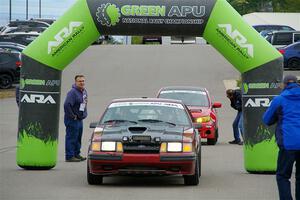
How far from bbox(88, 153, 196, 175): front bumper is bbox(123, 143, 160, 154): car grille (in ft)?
0.27

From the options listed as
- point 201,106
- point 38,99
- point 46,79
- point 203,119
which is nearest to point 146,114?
point 46,79

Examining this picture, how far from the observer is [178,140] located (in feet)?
47.9

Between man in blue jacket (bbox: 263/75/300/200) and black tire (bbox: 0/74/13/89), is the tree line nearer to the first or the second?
black tire (bbox: 0/74/13/89)

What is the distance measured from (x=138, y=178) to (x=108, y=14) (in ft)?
9.32

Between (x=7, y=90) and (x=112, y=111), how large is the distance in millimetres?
24703

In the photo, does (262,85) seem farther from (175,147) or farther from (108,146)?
(108,146)

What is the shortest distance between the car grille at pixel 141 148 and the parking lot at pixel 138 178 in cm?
57

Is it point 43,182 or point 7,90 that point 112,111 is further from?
point 7,90

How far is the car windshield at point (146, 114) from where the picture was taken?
15516 millimetres

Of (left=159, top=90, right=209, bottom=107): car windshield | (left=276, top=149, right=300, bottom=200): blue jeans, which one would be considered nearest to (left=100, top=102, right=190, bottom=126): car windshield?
(left=276, top=149, right=300, bottom=200): blue jeans

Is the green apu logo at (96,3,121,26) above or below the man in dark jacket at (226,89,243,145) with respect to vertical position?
above

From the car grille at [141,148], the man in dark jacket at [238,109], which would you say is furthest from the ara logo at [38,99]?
the man in dark jacket at [238,109]

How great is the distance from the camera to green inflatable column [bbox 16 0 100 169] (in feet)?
54.6

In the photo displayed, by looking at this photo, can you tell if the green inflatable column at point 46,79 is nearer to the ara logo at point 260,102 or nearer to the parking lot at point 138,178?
the parking lot at point 138,178
